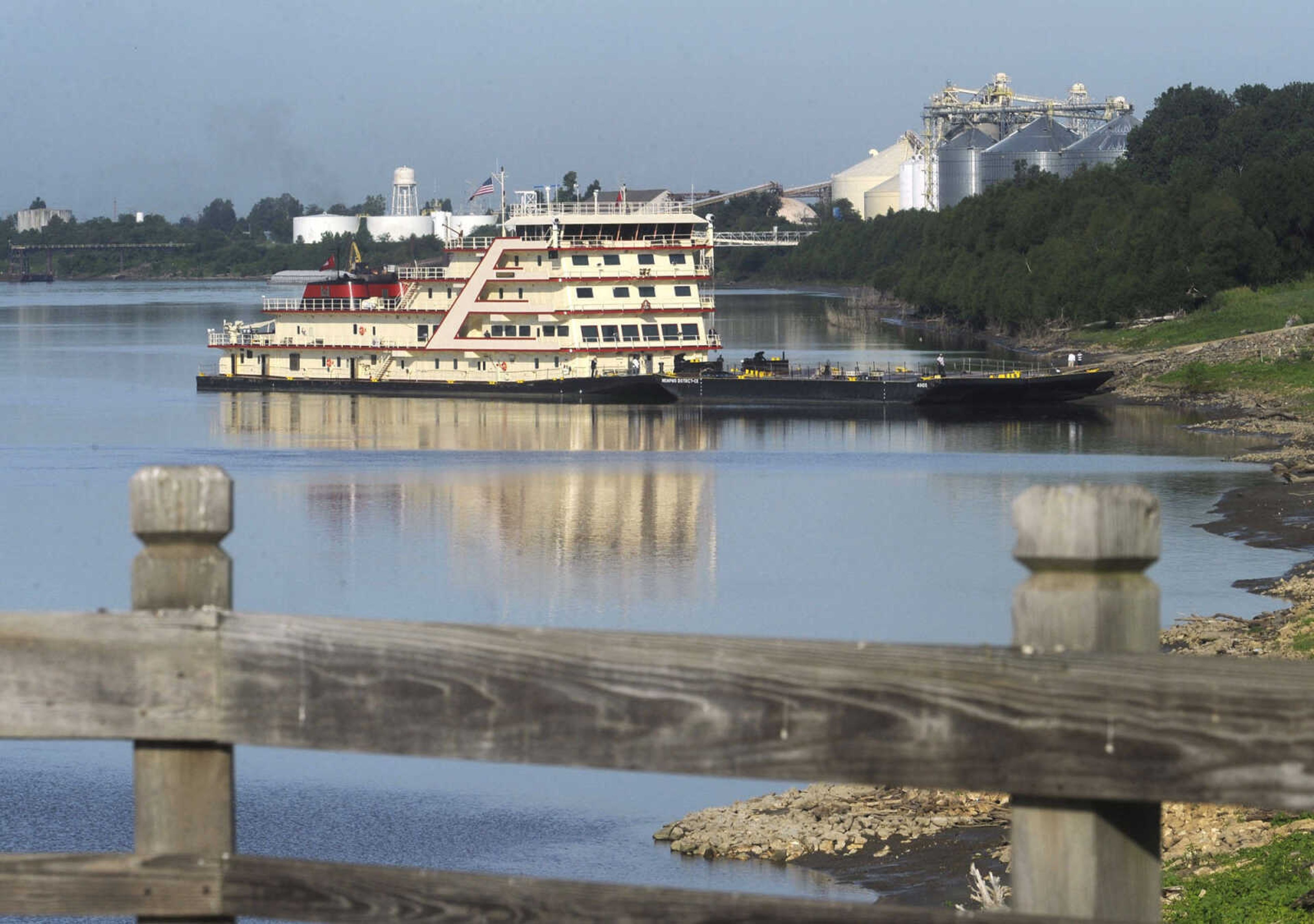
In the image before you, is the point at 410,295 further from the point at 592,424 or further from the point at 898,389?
the point at 898,389

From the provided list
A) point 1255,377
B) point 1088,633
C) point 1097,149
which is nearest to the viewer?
point 1088,633

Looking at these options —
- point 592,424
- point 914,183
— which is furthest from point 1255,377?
point 914,183

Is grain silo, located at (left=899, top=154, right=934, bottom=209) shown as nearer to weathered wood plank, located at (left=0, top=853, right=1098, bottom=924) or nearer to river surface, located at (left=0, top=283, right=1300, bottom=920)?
river surface, located at (left=0, top=283, right=1300, bottom=920)

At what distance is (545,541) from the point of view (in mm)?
37375

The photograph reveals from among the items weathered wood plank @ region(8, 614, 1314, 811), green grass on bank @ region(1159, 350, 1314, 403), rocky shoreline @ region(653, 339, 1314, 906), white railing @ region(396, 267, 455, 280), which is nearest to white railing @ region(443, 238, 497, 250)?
white railing @ region(396, 267, 455, 280)

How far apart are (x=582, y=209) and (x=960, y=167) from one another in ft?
331

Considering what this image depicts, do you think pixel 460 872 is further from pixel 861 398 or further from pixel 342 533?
pixel 861 398

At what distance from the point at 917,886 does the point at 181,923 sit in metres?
10.2

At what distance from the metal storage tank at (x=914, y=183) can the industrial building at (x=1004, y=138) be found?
3.91ft

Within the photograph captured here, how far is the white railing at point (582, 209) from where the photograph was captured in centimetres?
6456

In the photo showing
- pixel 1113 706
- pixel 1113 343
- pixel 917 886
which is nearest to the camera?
pixel 1113 706

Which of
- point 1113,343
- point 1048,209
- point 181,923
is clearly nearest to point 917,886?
point 181,923

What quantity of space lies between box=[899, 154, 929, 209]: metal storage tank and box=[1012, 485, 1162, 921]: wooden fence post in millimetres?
181013

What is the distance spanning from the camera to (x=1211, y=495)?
134 feet
